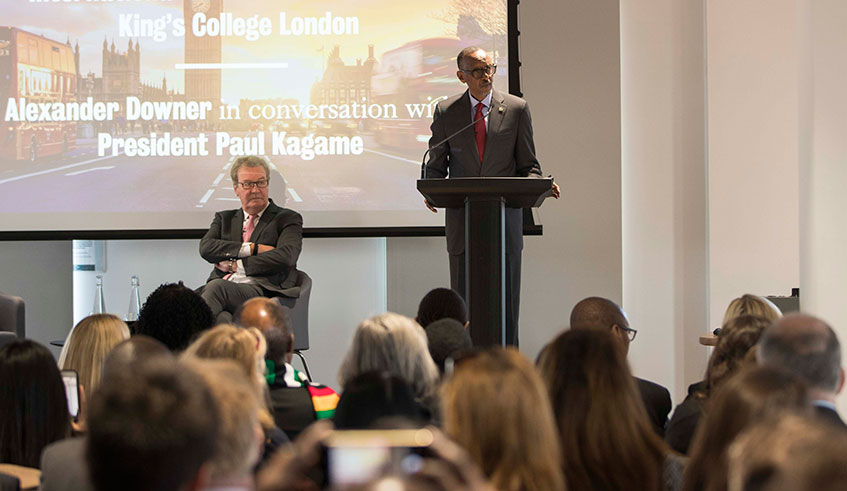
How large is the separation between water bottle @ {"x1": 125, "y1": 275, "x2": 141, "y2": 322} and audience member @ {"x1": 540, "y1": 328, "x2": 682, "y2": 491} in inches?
183

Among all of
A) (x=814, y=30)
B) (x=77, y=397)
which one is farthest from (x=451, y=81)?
(x=77, y=397)

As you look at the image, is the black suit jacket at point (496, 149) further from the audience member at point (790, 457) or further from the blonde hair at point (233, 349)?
the audience member at point (790, 457)

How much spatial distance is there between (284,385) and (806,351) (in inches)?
54.8

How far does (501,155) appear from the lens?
15.3ft

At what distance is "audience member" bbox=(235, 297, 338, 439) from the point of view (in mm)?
2719

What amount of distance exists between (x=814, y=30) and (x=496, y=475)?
12.2ft

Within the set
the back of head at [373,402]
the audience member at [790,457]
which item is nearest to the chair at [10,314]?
the back of head at [373,402]

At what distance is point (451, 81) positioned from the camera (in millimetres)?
6246

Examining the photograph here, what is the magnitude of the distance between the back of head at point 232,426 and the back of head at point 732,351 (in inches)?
55.5

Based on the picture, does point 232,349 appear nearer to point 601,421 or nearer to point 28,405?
point 28,405

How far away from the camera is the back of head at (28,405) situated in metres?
2.24

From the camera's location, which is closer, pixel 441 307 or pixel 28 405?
pixel 28 405

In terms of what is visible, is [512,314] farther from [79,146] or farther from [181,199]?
[79,146]

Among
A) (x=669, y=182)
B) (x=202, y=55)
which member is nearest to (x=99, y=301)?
(x=202, y=55)
